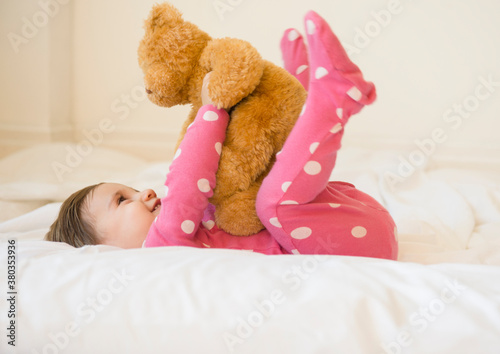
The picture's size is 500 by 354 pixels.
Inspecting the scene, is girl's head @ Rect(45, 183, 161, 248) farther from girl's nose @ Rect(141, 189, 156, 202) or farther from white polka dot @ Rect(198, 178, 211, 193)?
white polka dot @ Rect(198, 178, 211, 193)

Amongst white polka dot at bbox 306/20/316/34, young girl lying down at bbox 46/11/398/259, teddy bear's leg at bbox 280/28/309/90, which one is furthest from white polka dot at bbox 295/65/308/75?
white polka dot at bbox 306/20/316/34

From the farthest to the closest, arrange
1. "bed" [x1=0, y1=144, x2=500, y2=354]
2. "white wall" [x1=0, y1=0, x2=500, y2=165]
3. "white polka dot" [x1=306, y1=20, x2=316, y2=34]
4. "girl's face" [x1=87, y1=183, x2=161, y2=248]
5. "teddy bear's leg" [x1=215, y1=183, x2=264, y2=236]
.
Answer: "white wall" [x1=0, y1=0, x2=500, y2=165] < "girl's face" [x1=87, y1=183, x2=161, y2=248] < "teddy bear's leg" [x1=215, y1=183, x2=264, y2=236] < "white polka dot" [x1=306, y1=20, x2=316, y2=34] < "bed" [x1=0, y1=144, x2=500, y2=354]

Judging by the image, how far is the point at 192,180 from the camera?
0.82 metres

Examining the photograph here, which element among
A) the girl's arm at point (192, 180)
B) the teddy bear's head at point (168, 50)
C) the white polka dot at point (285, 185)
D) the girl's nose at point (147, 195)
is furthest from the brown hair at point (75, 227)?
the white polka dot at point (285, 185)

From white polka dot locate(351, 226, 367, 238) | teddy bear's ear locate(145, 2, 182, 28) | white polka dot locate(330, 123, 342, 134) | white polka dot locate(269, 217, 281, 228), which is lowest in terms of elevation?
white polka dot locate(351, 226, 367, 238)

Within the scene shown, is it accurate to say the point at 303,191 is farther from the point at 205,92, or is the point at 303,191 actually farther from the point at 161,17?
the point at 161,17

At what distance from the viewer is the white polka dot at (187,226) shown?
835mm

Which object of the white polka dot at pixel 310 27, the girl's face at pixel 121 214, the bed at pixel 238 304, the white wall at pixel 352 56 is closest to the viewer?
the bed at pixel 238 304

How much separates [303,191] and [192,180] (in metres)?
0.19

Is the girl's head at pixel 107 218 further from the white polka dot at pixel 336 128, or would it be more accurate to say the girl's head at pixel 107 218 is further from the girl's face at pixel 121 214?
the white polka dot at pixel 336 128

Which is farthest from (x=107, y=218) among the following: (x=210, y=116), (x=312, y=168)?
(x=312, y=168)

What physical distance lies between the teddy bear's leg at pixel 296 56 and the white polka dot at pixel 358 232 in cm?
38

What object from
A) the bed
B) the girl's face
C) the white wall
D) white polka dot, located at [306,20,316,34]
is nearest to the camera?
the bed

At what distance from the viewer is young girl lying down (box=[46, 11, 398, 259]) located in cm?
76
